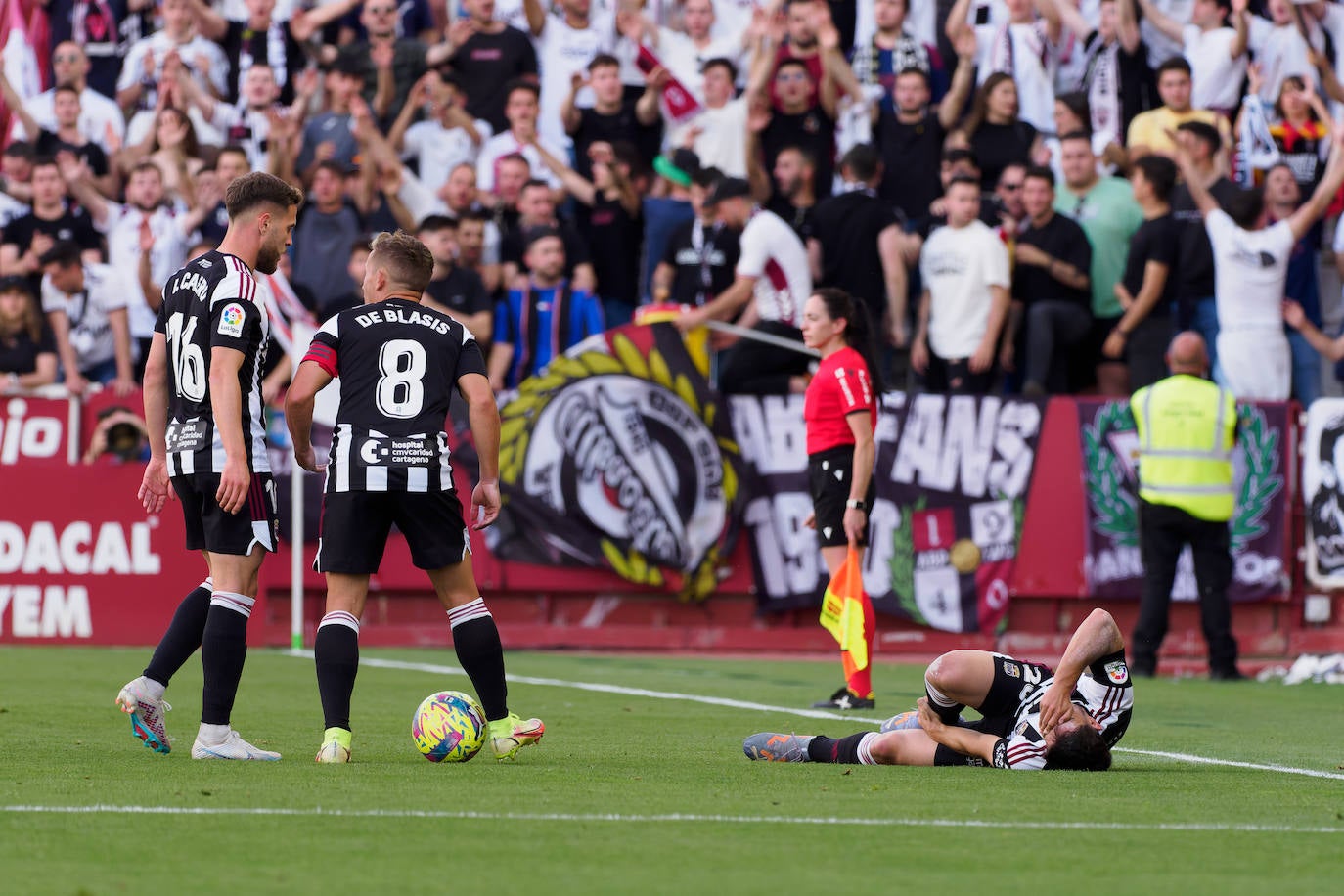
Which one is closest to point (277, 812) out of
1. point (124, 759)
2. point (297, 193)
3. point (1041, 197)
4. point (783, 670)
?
point (124, 759)

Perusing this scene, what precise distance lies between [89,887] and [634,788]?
2.64 m

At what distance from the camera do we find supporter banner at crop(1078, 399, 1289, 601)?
1695 centimetres

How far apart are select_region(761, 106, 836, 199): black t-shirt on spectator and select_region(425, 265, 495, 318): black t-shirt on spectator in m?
3.15

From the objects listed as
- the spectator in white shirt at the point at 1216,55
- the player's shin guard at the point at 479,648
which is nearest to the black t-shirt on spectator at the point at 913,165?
the spectator in white shirt at the point at 1216,55

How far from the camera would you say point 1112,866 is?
18.6 ft

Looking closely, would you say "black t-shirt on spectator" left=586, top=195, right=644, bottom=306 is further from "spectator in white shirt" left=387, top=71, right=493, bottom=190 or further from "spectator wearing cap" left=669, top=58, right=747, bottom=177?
"spectator in white shirt" left=387, top=71, right=493, bottom=190

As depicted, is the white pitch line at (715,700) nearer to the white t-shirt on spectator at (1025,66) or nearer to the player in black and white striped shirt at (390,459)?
the player in black and white striped shirt at (390,459)

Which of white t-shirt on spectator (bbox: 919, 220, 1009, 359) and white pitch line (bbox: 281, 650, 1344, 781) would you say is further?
white t-shirt on spectator (bbox: 919, 220, 1009, 359)

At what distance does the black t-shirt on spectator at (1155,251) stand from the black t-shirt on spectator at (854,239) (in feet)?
6.56

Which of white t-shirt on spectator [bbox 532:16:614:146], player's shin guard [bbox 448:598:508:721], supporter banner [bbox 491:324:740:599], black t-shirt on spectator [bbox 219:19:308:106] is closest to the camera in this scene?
player's shin guard [bbox 448:598:508:721]

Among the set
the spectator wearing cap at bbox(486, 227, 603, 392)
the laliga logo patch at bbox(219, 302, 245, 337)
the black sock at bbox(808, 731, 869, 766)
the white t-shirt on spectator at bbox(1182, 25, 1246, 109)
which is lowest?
the black sock at bbox(808, 731, 869, 766)

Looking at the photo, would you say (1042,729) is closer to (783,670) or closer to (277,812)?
(277,812)

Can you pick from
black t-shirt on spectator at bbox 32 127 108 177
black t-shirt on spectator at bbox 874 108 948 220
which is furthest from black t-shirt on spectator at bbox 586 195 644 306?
black t-shirt on spectator at bbox 32 127 108 177

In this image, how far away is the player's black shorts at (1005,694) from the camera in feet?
26.4
